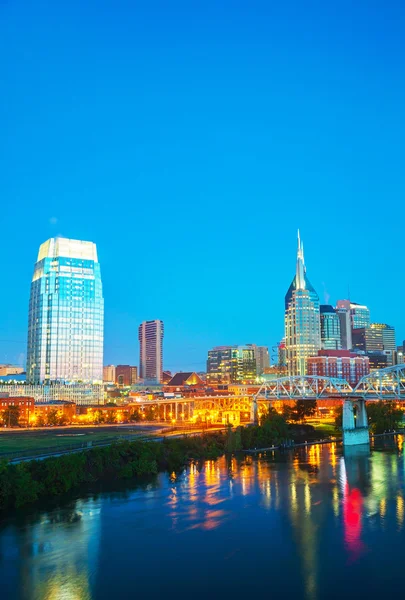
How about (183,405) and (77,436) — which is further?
(183,405)

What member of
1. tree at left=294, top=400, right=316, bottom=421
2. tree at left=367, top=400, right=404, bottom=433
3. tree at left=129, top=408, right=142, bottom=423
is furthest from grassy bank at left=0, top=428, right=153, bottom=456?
tree at left=367, top=400, right=404, bottom=433

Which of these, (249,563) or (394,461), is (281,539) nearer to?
(249,563)

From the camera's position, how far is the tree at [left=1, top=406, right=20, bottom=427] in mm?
137875

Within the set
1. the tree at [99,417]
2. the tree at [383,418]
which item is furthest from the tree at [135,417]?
the tree at [383,418]

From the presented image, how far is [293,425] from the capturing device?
13225cm

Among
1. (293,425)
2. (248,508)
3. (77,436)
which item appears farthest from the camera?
(293,425)

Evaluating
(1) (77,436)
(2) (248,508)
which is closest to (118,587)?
(2) (248,508)

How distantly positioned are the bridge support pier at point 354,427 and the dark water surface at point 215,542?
39.3m

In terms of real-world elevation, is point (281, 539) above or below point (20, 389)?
below

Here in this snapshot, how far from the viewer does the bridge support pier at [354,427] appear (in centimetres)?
11044

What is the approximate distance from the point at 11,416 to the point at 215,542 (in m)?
103

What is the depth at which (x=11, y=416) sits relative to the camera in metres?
139

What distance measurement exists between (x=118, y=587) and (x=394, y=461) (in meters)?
60.2

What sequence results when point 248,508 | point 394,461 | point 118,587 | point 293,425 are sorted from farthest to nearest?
point 293,425, point 394,461, point 248,508, point 118,587
